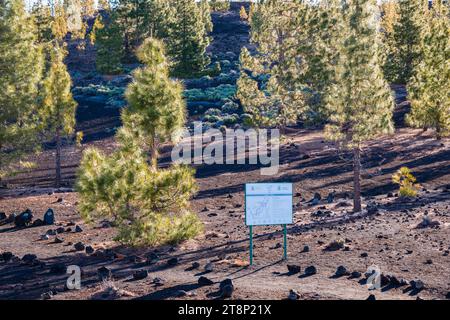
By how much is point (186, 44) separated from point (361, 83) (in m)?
40.4

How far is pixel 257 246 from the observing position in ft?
54.4

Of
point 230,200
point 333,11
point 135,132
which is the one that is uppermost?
point 333,11

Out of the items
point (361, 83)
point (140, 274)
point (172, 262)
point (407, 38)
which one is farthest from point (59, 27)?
point (140, 274)

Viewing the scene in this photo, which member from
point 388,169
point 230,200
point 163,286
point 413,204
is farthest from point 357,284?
point 388,169

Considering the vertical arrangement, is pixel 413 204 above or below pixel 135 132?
below

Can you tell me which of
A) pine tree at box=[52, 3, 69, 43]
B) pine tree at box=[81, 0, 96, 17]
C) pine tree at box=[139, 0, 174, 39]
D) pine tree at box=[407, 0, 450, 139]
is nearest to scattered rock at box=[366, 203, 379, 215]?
pine tree at box=[407, 0, 450, 139]

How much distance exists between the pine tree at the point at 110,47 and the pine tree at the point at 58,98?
32315 mm

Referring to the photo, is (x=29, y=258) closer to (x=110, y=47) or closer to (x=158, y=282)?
(x=158, y=282)

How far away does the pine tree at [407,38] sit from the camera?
46.9 meters

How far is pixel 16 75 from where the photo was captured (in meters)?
26.6

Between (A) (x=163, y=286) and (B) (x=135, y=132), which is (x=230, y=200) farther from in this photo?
(A) (x=163, y=286)

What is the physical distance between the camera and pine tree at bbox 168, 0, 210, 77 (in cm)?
5888

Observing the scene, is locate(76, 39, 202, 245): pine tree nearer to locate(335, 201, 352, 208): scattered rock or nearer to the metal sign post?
the metal sign post

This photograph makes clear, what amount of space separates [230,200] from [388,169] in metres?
10.00
